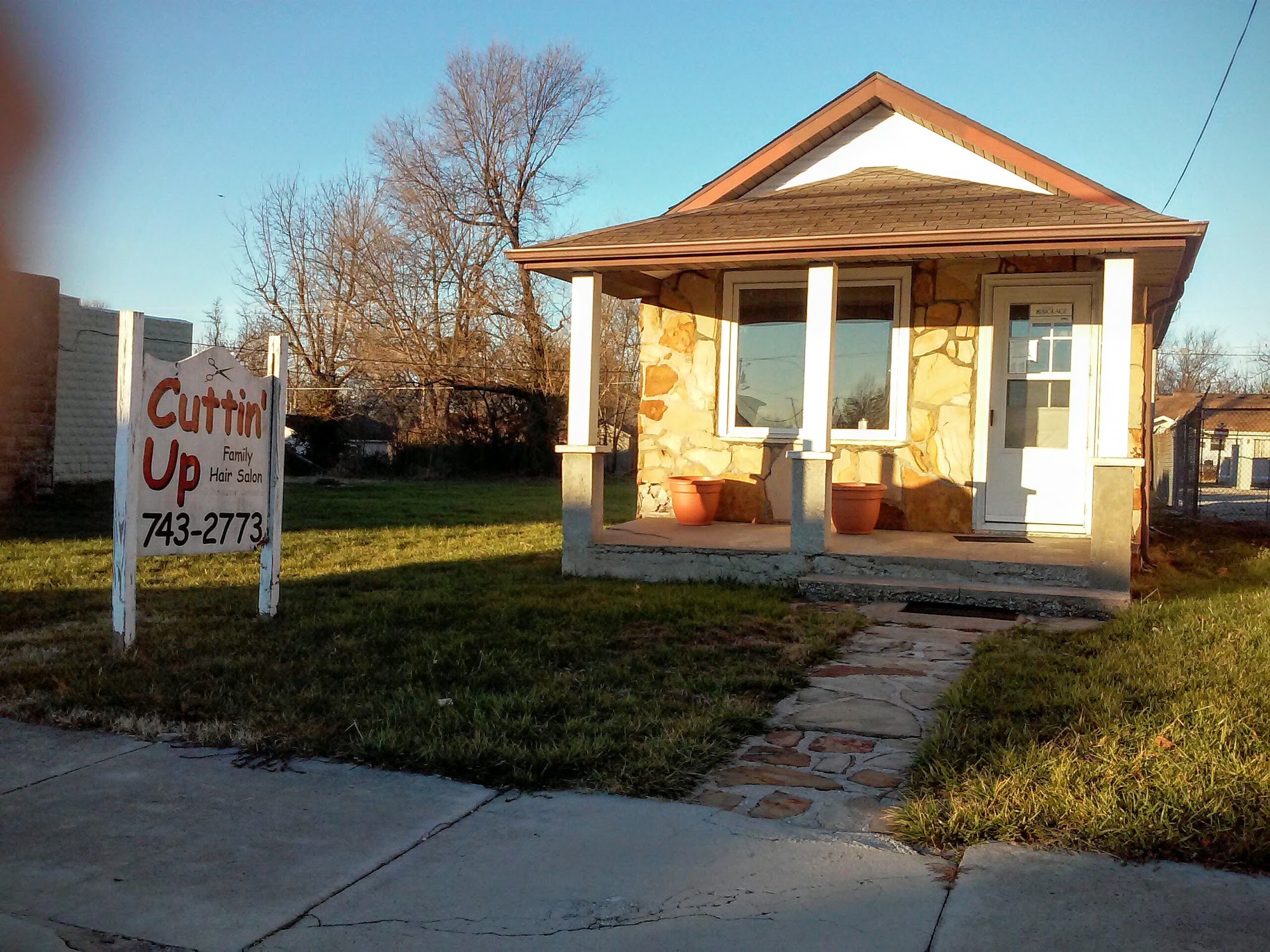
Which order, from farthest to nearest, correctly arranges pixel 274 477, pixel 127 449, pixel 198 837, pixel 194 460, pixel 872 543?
pixel 872 543
pixel 274 477
pixel 194 460
pixel 127 449
pixel 198 837

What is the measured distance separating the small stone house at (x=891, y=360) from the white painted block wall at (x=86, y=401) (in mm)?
10527

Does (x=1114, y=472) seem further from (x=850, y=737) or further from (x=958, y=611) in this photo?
(x=850, y=737)

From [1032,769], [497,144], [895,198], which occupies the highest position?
[497,144]

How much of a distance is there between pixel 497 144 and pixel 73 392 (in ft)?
53.0

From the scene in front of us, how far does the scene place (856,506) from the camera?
9.14 m

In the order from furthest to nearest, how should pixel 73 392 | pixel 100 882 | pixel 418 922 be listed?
pixel 73 392
pixel 100 882
pixel 418 922

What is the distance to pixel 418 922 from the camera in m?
2.96

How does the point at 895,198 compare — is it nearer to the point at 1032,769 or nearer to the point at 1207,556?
the point at 1207,556

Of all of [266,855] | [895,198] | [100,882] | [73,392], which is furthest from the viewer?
[73,392]

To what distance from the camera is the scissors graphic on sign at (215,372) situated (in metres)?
6.22

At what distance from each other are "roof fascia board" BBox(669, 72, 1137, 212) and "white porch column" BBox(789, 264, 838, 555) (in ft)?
7.48

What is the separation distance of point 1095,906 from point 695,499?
695 centimetres

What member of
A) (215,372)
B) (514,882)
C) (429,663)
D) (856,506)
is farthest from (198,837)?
(856,506)

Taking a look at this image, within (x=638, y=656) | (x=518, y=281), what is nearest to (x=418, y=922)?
(x=638, y=656)
